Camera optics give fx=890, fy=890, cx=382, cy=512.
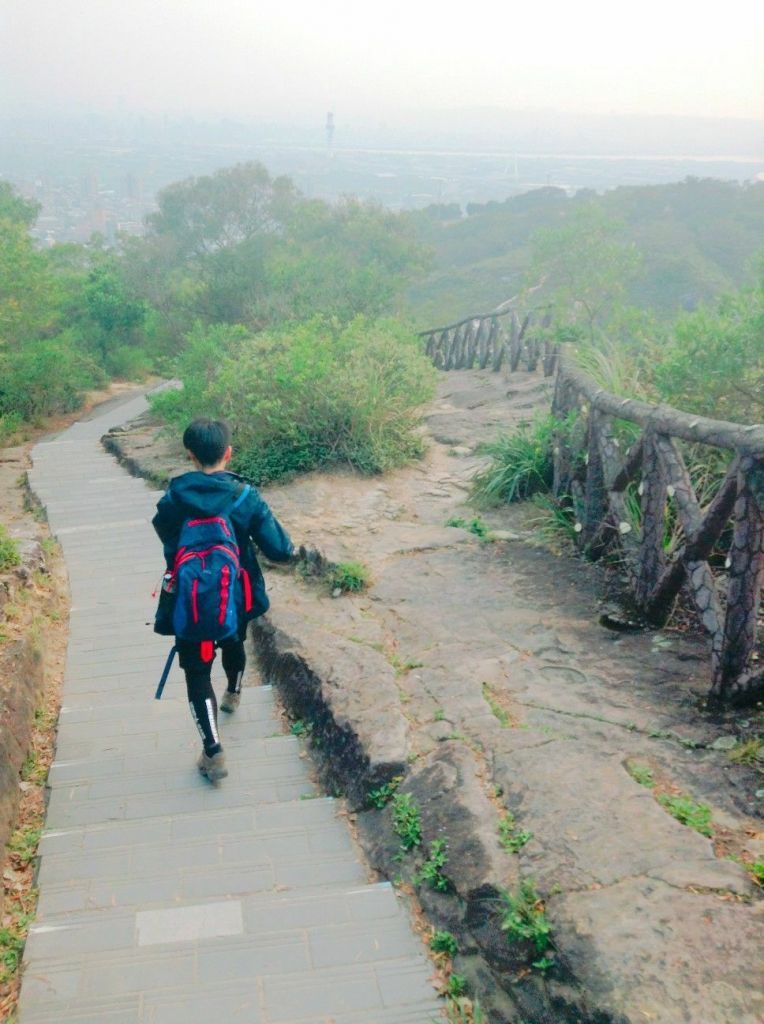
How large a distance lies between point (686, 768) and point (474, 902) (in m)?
0.98

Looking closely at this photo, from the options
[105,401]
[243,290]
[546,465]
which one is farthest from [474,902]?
[243,290]

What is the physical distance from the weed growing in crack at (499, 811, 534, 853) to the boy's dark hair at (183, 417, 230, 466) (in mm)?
1776

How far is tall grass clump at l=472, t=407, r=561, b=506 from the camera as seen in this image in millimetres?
6883

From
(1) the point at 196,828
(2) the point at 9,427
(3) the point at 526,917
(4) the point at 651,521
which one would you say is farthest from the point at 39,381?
(3) the point at 526,917

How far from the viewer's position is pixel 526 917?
96.0 inches

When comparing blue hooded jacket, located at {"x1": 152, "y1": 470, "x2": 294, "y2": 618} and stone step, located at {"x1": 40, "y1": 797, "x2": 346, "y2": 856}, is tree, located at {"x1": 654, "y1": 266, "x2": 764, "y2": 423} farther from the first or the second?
stone step, located at {"x1": 40, "y1": 797, "x2": 346, "y2": 856}

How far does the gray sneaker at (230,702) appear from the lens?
4.25 metres

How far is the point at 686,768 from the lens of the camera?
3133 mm

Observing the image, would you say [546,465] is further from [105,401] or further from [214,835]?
[105,401]

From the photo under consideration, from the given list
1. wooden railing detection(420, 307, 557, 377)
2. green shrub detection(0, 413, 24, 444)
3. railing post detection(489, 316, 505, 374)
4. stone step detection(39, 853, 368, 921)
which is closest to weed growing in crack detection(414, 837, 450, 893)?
stone step detection(39, 853, 368, 921)

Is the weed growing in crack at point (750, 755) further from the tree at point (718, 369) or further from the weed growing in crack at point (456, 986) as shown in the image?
the tree at point (718, 369)

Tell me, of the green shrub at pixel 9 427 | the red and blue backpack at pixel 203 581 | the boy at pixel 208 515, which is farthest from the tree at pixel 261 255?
the red and blue backpack at pixel 203 581

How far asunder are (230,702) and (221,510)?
1146mm

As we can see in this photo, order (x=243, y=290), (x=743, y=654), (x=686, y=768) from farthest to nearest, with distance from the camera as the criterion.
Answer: (x=243, y=290) < (x=743, y=654) < (x=686, y=768)
